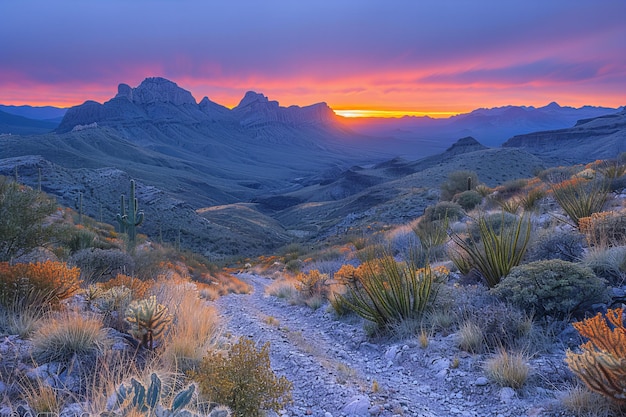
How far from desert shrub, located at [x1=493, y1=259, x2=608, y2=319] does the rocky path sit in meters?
1.02

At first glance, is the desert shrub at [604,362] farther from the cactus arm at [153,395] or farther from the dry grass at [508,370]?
the cactus arm at [153,395]

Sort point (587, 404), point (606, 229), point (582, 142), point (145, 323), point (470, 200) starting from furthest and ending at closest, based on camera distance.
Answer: point (582, 142), point (470, 200), point (606, 229), point (145, 323), point (587, 404)

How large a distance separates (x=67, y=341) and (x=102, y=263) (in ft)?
15.9

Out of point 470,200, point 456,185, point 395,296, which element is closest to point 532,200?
point 470,200

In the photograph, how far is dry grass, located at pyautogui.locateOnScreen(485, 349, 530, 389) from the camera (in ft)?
13.5

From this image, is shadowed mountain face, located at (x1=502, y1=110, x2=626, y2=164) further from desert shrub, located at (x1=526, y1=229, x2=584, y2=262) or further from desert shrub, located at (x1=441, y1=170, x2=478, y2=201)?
desert shrub, located at (x1=526, y1=229, x2=584, y2=262)

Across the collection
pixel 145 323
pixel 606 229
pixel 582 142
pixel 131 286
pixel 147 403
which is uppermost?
pixel 582 142

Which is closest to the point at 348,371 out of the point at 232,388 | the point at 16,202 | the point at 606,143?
the point at 232,388

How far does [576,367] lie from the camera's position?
11.1 feet

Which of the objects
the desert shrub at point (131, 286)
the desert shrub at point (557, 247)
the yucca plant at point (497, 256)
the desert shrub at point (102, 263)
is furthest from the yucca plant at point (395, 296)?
the desert shrub at point (102, 263)

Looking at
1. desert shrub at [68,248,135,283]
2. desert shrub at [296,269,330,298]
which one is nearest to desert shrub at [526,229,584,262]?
desert shrub at [296,269,330,298]

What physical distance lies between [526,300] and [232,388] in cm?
381

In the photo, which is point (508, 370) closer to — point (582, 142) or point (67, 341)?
point (67, 341)

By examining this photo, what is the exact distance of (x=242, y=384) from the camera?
378 centimetres
